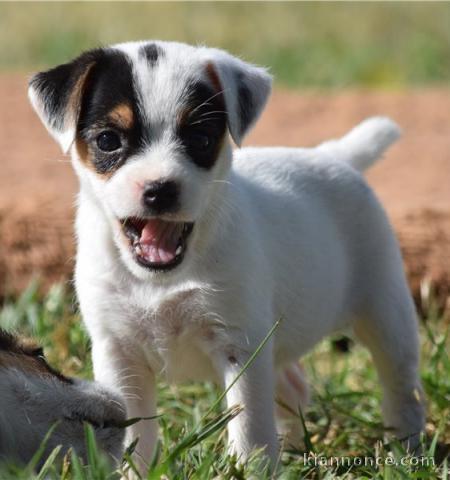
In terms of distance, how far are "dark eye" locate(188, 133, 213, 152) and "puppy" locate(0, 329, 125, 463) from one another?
30.7 inches

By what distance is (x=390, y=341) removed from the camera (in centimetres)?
465

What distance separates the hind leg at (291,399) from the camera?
15.8ft

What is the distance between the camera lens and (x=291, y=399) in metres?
4.95

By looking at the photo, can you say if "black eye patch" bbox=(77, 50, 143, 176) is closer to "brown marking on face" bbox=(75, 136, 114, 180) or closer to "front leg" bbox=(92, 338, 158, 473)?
"brown marking on face" bbox=(75, 136, 114, 180)

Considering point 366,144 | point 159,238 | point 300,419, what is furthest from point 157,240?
point 366,144

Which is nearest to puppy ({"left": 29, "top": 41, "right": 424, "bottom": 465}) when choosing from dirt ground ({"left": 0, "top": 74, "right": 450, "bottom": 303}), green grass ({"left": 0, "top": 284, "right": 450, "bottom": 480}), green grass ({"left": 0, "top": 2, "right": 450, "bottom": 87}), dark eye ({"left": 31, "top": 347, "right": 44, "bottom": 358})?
green grass ({"left": 0, "top": 284, "right": 450, "bottom": 480})

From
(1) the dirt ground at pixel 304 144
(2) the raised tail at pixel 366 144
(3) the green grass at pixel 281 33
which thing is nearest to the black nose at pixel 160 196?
(1) the dirt ground at pixel 304 144

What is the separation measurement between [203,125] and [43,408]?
1050 mm

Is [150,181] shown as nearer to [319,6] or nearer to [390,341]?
[390,341]

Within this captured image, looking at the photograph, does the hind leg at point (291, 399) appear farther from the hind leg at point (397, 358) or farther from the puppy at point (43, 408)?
the puppy at point (43, 408)

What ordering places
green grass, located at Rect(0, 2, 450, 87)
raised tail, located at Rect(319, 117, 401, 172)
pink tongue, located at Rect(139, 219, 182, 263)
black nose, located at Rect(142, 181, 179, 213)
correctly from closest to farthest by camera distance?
black nose, located at Rect(142, 181, 179, 213), pink tongue, located at Rect(139, 219, 182, 263), raised tail, located at Rect(319, 117, 401, 172), green grass, located at Rect(0, 2, 450, 87)

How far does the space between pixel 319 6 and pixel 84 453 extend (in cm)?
1146

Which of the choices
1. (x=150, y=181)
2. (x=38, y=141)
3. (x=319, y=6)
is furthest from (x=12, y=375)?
(x=319, y=6)

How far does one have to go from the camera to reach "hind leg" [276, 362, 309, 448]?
4824 millimetres
